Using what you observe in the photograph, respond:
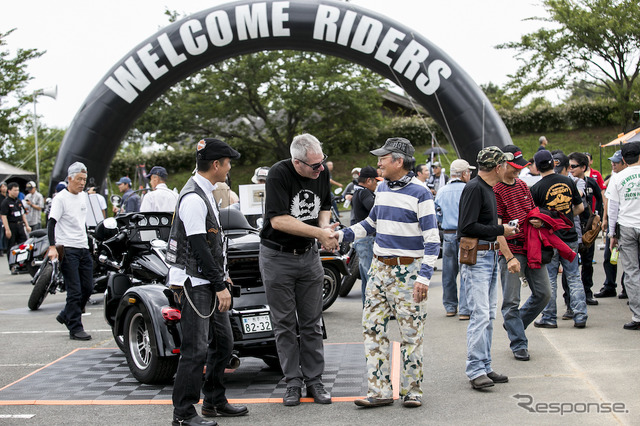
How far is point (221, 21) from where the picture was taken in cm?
1518

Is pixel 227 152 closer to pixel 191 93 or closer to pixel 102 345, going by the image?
pixel 102 345

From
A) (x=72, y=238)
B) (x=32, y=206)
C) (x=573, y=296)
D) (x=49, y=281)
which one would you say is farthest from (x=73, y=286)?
(x=32, y=206)

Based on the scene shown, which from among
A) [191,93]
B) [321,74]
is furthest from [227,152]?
[191,93]

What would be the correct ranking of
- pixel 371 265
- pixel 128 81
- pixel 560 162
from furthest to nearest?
1. pixel 128 81
2. pixel 560 162
3. pixel 371 265

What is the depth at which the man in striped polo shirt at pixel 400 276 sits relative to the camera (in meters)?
4.98

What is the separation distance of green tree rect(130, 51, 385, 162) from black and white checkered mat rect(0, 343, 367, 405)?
67.1ft

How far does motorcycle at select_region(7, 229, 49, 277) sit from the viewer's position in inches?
479

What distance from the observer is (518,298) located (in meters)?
6.22

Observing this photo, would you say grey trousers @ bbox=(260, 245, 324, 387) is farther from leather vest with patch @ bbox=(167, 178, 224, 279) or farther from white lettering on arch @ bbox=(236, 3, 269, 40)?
white lettering on arch @ bbox=(236, 3, 269, 40)

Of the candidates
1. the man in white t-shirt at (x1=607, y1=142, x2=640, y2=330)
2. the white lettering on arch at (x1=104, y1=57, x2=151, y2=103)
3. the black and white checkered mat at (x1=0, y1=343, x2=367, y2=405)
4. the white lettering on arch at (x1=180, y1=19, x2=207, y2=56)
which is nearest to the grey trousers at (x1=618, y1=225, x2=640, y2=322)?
the man in white t-shirt at (x1=607, y1=142, x2=640, y2=330)

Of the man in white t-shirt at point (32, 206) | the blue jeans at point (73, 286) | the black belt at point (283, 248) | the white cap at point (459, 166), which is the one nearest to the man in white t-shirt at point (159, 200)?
the blue jeans at point (73, 286)

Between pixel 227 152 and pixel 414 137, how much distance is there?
93.8 feet

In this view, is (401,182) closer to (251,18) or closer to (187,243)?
(187,243)

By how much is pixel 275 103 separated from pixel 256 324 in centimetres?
2287
